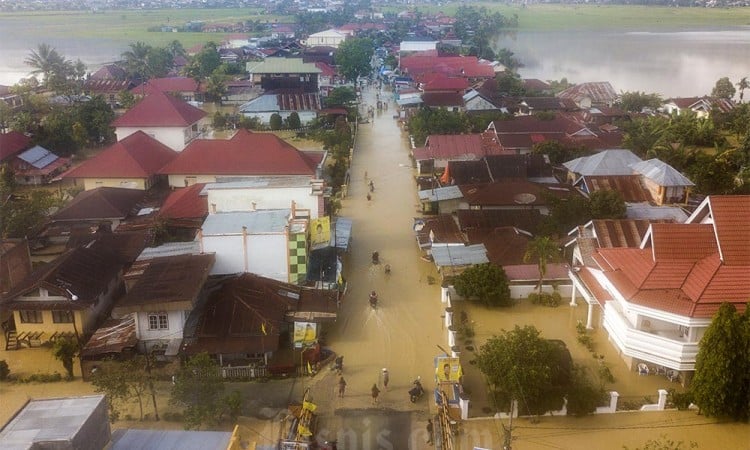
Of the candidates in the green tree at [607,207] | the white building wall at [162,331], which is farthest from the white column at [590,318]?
the white building wall at [162,331]

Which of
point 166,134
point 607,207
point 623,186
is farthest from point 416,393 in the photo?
point 166,134

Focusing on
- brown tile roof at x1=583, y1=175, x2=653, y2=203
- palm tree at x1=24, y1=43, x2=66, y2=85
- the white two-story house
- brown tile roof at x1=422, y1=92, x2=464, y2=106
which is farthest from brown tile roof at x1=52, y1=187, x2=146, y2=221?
palm tree at x1=24, y1=43, x2=66, y2=85

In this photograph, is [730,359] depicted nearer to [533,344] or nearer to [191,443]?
[533,344]

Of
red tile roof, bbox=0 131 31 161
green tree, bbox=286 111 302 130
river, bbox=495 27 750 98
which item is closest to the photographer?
red tile roof, bbox=0 131 31 161

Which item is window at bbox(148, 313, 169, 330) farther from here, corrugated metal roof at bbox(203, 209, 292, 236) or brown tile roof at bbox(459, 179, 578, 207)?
brown tile roof at bbox(459, 179, 578, 207)

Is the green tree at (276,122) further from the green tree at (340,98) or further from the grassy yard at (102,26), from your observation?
the grassy yard at (102,26)

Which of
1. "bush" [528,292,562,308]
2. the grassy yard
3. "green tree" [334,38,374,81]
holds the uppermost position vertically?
the grassy yard

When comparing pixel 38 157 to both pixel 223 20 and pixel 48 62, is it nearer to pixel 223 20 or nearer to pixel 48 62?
pixel 48 62
